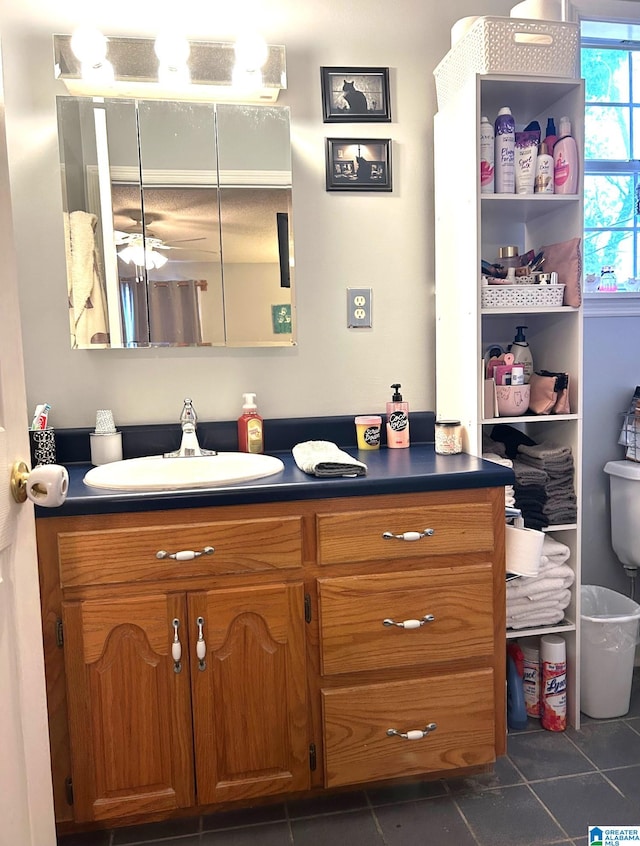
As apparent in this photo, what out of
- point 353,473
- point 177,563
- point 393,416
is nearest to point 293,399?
point 393,416

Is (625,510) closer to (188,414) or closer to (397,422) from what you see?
(397,422)

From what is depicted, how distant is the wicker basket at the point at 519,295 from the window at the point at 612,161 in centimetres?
45

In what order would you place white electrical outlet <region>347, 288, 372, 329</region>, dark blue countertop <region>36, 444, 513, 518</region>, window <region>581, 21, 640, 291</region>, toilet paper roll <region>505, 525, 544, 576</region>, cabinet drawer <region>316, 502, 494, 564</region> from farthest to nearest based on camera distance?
window <region>581, 21, 640, 291</region> → white electrical outlet <region>347, 288, 372, 329</region> → toilet paper roll <region>505, 525, 544, 576</region> → cabinet drawer <region>316, 502, 494, 564</region> → dark blue countertop <region>36, 444, 513, 518</region>

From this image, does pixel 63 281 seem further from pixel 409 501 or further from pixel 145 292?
pixel 409 501

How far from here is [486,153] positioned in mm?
1861

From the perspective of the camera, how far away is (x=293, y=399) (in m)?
2.07

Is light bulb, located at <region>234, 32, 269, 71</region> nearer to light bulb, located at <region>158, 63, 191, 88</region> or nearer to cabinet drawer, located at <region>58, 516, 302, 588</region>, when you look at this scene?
light bulb, located at <region>158, 63, 191, 88</region>

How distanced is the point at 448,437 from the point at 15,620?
123 centimetres

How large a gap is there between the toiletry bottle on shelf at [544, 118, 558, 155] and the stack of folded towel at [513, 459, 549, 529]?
929 mm

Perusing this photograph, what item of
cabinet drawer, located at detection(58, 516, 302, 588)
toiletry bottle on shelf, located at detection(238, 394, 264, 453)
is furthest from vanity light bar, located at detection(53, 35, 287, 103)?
cabinet drawer, located at detection(58, 516, 302, 588)

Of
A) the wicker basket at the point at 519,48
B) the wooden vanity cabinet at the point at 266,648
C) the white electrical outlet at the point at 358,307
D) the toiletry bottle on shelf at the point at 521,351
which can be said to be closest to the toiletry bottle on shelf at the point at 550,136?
the wicker basket at the point at 519,48

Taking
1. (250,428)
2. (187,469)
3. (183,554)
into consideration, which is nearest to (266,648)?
(183,554)

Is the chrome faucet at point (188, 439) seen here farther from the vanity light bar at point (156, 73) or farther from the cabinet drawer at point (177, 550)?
the vanity light bar at point (156, 73)

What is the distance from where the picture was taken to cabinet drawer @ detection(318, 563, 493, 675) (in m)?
1.60
